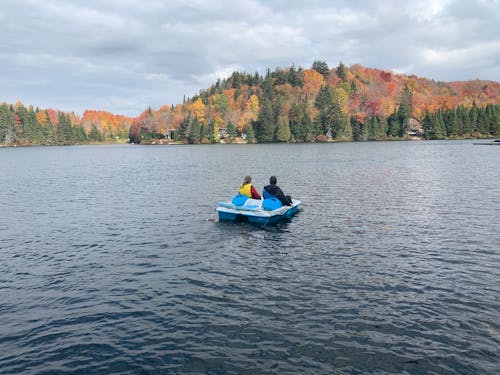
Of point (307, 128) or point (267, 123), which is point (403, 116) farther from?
point (267, 123)

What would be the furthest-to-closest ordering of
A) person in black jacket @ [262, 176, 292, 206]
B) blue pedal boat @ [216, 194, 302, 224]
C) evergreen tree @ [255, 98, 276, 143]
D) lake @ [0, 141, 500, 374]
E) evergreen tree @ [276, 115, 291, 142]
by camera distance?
evergreen tree @ [255, 98, 276, 143]
evergreen tree @ [276, 115, 291, 142]
person in black jacket @ [262, 176, 292, 206]
blue pedal boat @ [216, 194, 302, 224]
lake @ [0, 141, 500, 374]

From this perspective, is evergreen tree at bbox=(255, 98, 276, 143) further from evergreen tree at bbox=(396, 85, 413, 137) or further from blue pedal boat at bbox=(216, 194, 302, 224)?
blue pedal boat at bbox=(216, 194, 302, 224)

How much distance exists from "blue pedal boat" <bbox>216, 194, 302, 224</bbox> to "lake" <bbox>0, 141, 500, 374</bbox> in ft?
2.46

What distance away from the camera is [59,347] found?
11055mm

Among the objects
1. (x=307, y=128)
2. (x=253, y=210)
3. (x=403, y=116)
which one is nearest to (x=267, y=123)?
(x=307, y=128)

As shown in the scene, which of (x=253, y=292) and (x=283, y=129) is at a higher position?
(x=283, y=129)

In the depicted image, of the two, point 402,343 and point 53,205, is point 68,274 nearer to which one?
point 402,343

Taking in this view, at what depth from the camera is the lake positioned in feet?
34.2

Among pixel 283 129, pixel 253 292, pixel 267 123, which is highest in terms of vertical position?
pixel 267 123

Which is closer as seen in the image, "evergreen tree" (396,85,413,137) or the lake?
the lake

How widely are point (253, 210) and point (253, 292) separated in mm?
10739

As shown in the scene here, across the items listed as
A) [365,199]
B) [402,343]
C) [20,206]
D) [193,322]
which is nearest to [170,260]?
[193,322]

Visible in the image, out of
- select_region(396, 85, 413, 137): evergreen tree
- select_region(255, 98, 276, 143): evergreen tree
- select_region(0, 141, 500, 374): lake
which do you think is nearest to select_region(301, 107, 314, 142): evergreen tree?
select_region(255, 98, 276, 143): evergreen tree

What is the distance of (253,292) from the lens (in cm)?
1447
